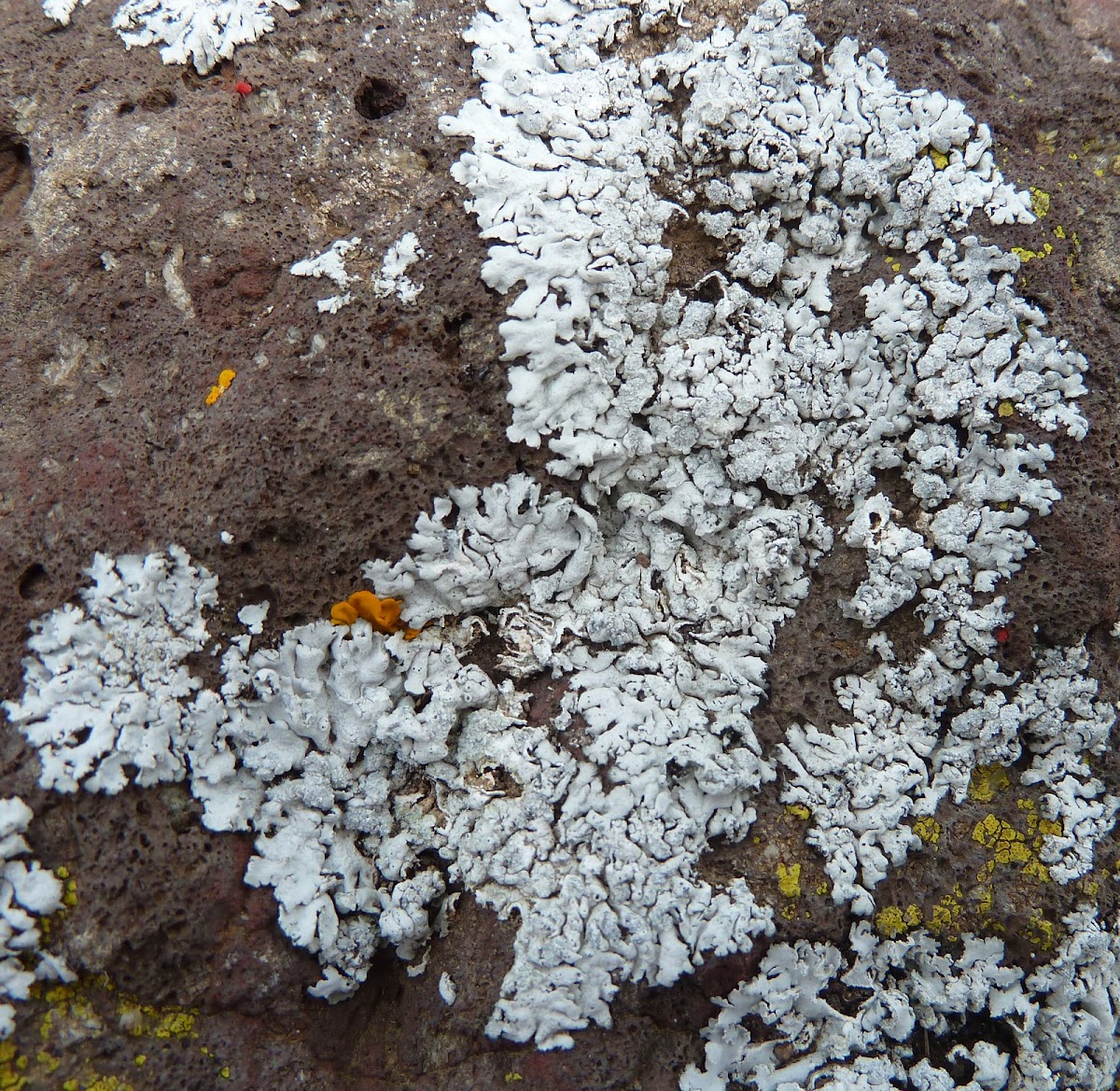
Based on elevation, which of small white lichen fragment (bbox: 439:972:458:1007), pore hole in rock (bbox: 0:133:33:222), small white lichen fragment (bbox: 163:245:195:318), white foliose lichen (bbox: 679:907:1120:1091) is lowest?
white foliose lichen (bbox: 679:907:1120:1091)

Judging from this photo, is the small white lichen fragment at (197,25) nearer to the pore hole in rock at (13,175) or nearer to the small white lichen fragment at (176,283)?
the pore hole in rock at (13,175)

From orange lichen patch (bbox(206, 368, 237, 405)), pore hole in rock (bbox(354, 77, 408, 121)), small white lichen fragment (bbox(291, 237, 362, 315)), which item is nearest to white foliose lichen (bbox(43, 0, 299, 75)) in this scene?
pore hole in rock (bbox(354, 77, 408, 121))

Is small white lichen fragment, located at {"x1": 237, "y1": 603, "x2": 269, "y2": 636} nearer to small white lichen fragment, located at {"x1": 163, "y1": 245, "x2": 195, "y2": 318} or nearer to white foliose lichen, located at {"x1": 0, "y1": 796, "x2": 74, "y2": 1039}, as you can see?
white foliose lichen, located at {"x1": 0, "y1": 796, "x2": 74, "y2": 1039}

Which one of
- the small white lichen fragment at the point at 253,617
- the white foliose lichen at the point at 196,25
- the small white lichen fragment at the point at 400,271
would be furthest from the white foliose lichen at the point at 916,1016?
the white foliose lichen at the point at 196,25

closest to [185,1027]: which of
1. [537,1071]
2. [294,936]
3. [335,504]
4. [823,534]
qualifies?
[294,936]

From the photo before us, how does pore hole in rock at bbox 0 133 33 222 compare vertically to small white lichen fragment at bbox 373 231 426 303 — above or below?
above

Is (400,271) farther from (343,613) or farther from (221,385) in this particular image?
(343,613)
